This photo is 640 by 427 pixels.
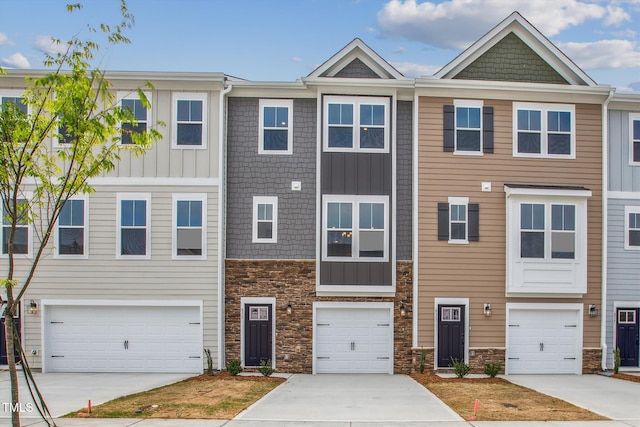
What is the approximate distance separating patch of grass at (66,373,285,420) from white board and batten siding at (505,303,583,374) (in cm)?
705

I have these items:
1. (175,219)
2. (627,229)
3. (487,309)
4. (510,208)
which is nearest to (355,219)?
(510,208)

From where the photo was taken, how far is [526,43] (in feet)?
56.9

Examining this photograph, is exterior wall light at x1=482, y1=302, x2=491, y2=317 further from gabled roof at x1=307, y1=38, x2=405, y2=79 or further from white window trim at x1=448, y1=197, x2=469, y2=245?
gabled roof at x1=307, y1=38, x2=405, y2=79

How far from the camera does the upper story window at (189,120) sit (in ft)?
55.2

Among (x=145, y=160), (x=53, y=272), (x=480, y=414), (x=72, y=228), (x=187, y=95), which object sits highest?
(x=187, y=95)

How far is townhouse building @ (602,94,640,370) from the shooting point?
17.3 metres

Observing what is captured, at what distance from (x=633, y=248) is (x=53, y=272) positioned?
17281 millimetres

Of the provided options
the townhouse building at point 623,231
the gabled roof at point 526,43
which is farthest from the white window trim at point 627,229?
the gabled roof at point 526,43

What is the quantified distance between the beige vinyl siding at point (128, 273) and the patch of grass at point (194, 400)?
2.82 metres

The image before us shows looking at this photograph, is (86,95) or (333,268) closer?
(86,95)

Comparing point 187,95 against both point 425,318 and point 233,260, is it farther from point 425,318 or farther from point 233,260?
point 425,318

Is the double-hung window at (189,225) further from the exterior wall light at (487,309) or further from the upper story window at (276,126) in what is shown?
the exterior wall light at (487,309)

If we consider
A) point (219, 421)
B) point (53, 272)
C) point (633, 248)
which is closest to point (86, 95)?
point (219, 421)

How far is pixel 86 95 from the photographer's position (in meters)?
8.94
